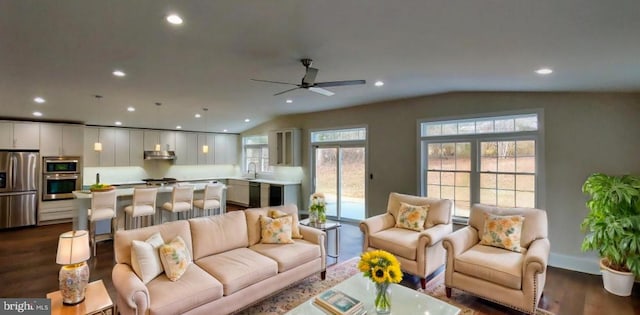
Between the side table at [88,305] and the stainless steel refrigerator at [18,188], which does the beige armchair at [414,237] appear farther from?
the stainless steel refrigerator at [18,188]

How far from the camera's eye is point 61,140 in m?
6.55

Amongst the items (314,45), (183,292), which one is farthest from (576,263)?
(183,292)

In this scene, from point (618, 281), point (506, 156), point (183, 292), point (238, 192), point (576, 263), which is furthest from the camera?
point (238, 192)

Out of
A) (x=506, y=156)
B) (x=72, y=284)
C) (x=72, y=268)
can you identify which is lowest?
(x=72, y=284)

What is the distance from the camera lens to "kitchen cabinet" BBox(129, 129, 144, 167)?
7676mm

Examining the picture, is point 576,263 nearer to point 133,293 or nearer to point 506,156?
point 506,156

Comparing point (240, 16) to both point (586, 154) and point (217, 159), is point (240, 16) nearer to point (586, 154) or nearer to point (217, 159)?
point (586, 154)

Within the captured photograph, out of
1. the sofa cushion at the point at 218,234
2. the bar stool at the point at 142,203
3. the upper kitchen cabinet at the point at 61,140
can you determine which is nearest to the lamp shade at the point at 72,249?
the sofa cushion at the point at 218,234

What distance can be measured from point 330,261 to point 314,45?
2.91 metres

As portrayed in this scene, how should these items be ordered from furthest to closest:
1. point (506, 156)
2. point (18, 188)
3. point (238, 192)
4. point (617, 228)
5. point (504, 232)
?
point (238, 192)
point (18, 188)
point (506, 156)
point (504, 232)
point (617, 228)

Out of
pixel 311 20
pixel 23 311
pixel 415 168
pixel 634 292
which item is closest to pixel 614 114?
pixel 634 292

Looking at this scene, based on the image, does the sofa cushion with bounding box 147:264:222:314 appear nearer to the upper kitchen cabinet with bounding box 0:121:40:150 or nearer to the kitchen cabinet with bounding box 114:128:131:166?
the upper kitchen cabinet with bounding box 0:121:40:150

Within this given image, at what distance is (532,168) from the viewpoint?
4406 millimetres

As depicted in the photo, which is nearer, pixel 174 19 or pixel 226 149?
pixel 174 19
